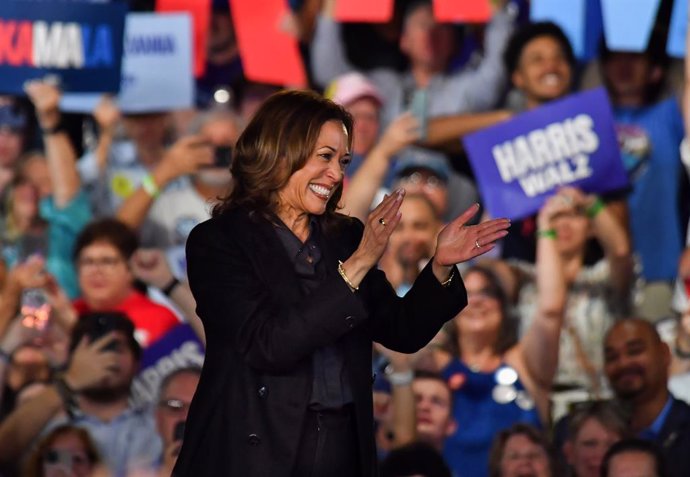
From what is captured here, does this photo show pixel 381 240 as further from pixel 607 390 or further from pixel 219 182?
pixel 219 182

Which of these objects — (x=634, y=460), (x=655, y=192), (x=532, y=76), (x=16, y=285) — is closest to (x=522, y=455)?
(x=634, y=460)

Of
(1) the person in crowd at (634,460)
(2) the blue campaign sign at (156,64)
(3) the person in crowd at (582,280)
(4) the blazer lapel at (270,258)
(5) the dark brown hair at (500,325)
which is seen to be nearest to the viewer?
(4) the blazer lapel at (270,258)

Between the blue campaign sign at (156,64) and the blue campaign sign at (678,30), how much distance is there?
5.98 feet

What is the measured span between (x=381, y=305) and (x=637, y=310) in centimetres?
289

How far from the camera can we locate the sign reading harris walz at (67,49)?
5551 millimetres

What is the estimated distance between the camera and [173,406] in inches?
190

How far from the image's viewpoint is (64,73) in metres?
5.59

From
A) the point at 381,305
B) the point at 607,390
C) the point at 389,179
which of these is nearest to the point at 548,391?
the point at 607,390


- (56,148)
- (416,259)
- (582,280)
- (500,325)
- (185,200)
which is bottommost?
(500,325)

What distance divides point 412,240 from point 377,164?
0.31m

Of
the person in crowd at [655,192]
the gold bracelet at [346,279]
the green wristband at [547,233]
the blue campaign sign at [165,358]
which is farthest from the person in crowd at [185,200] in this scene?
the gold bracelet at [346,279]

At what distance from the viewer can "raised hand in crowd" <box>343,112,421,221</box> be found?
17.4 feet

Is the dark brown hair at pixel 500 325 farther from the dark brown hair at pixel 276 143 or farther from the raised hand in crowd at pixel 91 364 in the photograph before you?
the dark brown hair at pixel 276 143

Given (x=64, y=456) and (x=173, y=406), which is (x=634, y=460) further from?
(x=64, y=456)
